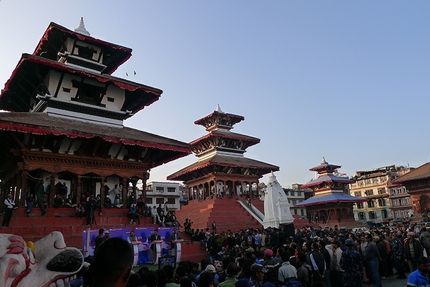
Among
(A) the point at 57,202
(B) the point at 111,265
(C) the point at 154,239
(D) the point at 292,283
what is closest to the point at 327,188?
(C) the point at 154,239

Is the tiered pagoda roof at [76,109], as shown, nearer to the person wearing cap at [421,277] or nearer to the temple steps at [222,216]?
the temple steps at [222,216]

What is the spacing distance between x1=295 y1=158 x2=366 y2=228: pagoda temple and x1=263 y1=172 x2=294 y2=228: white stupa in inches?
869

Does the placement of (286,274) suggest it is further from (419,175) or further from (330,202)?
(330,202)

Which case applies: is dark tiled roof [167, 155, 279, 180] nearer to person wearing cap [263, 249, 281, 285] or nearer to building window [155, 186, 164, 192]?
building window [155, 186, 164, 192]

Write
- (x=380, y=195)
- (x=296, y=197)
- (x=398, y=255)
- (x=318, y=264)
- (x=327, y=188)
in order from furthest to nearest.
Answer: (x=380, y=195) < (x=296, y=197) < (x=327, y=188) < (x=398, y=255) < (x=318, y=264)

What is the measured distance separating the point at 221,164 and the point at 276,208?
1332cm

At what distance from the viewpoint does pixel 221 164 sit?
32.7 m

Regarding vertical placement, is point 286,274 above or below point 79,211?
below

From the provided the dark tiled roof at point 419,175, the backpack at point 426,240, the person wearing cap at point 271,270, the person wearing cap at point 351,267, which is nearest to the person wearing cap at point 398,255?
the backpack at point 426,240

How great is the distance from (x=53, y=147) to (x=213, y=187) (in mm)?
21510

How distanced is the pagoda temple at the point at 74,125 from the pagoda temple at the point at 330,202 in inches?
1126

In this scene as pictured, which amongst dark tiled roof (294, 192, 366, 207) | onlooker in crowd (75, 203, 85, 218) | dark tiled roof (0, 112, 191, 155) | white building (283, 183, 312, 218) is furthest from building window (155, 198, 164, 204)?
onlooker in crowd (75, 203, 85, 218)

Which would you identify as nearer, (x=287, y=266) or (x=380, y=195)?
(x=287, y=266)

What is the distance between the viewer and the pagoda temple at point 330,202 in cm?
4128
